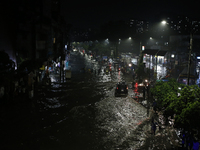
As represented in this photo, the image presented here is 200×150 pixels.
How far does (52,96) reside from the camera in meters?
21.9

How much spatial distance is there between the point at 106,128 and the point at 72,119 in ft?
10.2

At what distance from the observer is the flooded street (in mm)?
10797

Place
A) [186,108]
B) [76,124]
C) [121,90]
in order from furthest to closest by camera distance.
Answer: [121,90]
[76,124]
[186,108]

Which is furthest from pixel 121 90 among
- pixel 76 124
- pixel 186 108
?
pixel 186 108

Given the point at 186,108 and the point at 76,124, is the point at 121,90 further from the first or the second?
the point at 186,108

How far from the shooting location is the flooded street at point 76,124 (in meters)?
10.8

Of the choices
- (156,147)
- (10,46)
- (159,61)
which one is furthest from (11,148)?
(159,61)

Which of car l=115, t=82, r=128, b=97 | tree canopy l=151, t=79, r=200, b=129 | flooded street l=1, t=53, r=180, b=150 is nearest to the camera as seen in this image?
tree canopy l=151, t=79, r=200, b=129

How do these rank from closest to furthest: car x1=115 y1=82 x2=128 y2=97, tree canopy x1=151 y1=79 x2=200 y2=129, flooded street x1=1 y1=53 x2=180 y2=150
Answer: tree canopy x1=151 y1=79 x2=200 y2=129 → flooded street x1=1 y1=53 x2=180 y2=150 → car x1=115 y1=82 x2=128 y2=97

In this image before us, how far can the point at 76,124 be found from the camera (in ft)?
45.2

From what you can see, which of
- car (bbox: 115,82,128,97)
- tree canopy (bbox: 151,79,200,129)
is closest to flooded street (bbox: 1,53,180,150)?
car (bbox: 115,82,128,97)

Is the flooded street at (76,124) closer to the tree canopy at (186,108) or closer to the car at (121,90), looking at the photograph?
the car at (121,90)

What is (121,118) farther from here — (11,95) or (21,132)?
(11,95)

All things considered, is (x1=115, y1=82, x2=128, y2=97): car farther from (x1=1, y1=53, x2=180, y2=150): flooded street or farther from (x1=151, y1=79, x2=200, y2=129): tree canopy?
(x1=151, y1=79, x2=200, y2=129): tree canopy
